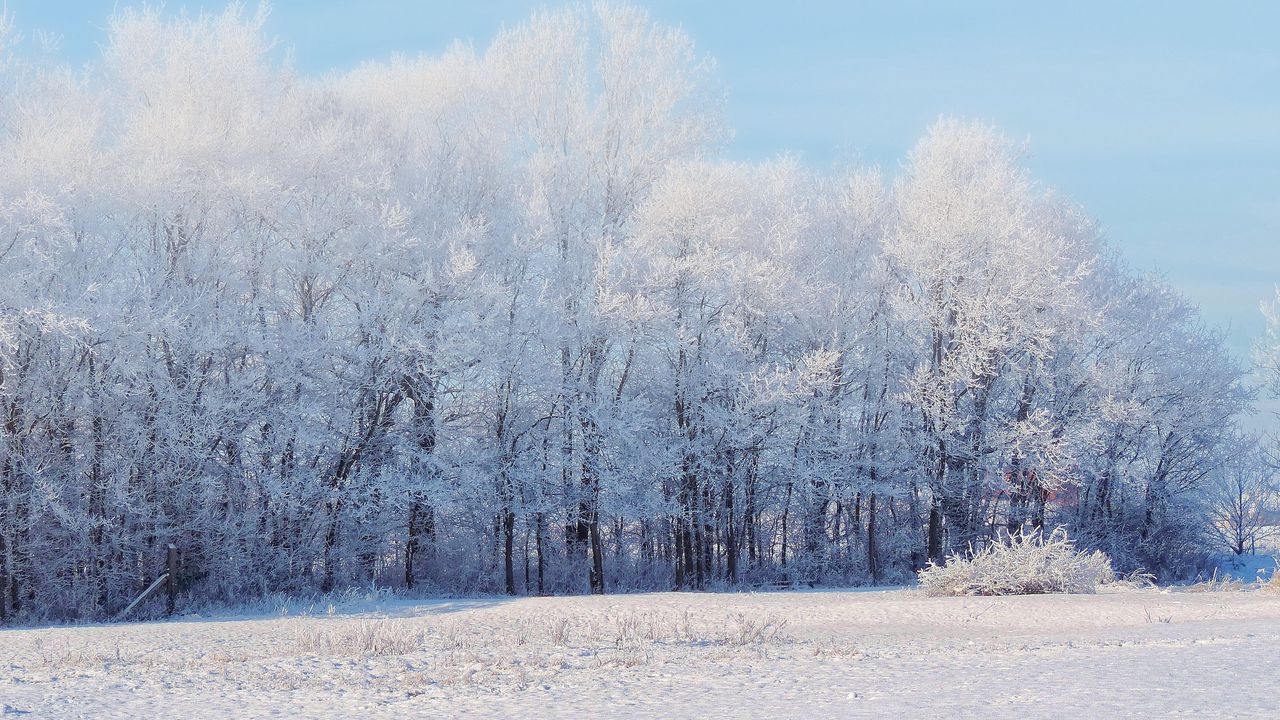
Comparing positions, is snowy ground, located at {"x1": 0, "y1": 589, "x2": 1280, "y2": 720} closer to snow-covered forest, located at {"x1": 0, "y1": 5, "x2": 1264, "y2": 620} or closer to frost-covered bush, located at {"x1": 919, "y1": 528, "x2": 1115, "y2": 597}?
frost-covered bush, located at {"x1": 919, "y1": 528, "x2": 1115, "y2": 597}

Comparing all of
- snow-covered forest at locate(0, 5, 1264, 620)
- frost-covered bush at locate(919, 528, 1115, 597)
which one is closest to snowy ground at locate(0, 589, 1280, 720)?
frost-covered bush at locate(919, 528, 1115, 597)

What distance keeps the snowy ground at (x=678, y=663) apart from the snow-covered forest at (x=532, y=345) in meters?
5.28

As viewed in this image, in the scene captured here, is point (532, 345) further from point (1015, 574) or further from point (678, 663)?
point (678, 663)

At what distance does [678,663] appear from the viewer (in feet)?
33.9

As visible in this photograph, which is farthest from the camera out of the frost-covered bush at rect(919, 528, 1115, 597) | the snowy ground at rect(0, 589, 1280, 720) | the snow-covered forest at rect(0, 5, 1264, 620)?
the snow-covered forest at rect(0, 5, 1264, 620)

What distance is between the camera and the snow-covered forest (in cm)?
1978

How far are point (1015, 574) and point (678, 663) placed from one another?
9582mm

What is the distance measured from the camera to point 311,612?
16.2 m

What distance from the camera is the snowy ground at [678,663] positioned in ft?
26.4

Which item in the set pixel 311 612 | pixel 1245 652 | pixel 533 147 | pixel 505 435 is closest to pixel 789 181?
pixel 533 147

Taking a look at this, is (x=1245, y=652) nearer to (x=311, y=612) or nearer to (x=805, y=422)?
(x=311, y=612)

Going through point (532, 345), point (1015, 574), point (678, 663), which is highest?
point (532, 345)

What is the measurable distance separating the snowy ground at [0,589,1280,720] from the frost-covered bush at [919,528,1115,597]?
5.23ft

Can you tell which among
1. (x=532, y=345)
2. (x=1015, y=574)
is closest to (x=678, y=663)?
(x=1015, y=574)
